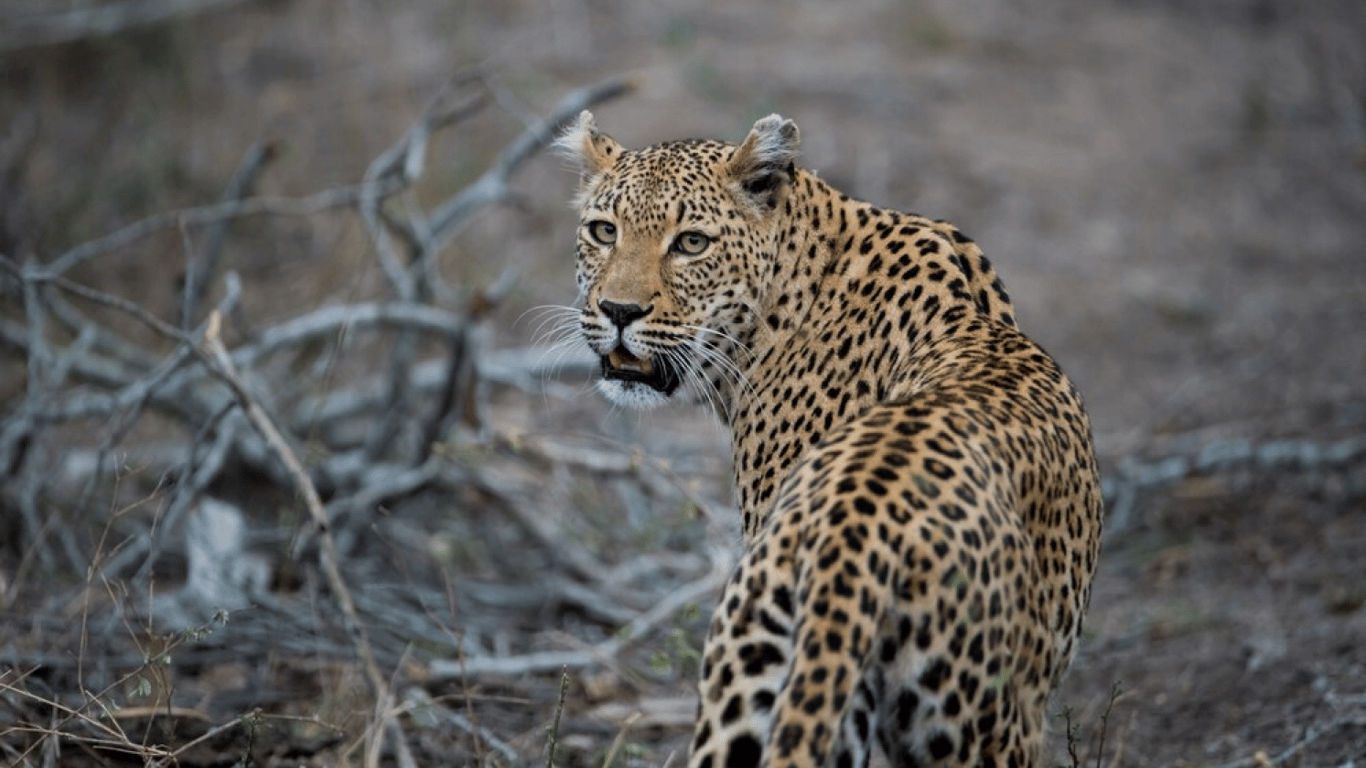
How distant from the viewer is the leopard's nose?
5.05 m

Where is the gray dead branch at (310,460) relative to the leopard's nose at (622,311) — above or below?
below

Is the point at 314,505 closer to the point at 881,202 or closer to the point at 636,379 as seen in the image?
the point at 636,379

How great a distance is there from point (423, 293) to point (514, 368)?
0.80m

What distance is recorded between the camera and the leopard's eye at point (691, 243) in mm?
5207

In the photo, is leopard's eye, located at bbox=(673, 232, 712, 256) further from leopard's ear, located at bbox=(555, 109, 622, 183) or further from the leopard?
leopard's ear, located at bbox=(555, 109, 622, 183)

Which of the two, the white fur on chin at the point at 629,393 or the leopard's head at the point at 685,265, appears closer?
the leopard's head at the point at 685,265

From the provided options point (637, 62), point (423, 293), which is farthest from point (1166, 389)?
point (637, 62)

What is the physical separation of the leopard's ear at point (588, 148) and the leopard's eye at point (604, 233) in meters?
0.34

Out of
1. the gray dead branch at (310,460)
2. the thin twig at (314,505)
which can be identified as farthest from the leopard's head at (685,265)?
the gray dead branch at (310,460)

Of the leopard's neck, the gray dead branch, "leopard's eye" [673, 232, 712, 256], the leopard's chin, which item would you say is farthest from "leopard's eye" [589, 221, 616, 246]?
the gray dead branch

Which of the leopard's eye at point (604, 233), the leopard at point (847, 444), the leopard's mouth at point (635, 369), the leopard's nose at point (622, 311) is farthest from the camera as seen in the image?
the leopard's eye at point (604, 233)

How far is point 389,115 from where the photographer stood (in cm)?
1377

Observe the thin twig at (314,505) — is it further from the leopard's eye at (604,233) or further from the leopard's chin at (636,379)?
the leopard's eye at (604,233)

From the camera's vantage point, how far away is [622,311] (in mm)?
5070
